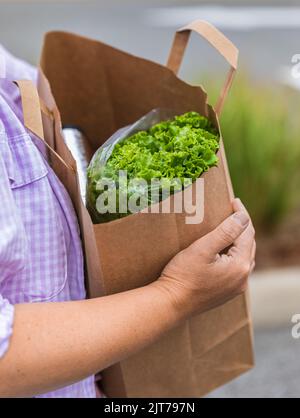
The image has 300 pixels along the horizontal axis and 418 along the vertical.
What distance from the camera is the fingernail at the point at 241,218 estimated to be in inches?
45.2

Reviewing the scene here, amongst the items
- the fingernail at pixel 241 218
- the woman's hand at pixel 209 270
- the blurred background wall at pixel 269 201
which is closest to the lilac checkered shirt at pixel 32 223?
the woman's hand at pixel 209 270

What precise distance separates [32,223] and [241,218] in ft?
1.21

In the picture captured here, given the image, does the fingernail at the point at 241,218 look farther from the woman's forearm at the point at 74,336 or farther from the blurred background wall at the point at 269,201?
the blurred background wall at the point at 269,201

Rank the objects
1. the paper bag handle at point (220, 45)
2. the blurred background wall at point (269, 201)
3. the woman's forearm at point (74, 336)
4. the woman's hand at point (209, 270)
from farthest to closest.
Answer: the blurred background wall at point (269, 201) → the paper bag handle at point (220, 45) → the woman's hand at point (209, 270) → the woman's forearm at point (74, 336)

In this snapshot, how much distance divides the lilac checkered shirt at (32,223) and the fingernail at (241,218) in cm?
28

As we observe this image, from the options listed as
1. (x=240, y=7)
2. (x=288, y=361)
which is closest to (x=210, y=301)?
(x=288, y=361)

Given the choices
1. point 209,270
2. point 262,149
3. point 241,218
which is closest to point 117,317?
point 209,270

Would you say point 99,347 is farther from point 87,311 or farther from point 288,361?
point 288,361

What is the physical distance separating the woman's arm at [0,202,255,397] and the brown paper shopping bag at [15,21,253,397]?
44mm

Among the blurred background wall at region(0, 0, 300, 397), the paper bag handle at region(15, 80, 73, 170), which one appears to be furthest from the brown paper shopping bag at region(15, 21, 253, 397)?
the blurred background wall at region(0, 0, 300, 397)

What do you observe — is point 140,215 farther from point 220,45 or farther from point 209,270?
point 220,45

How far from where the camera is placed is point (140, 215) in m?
1.05

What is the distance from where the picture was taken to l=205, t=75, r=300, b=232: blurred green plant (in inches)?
108

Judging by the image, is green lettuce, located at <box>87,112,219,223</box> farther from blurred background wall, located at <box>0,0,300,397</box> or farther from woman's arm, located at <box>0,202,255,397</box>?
blurred background wall, located at <box>0,0,300,397</box>
